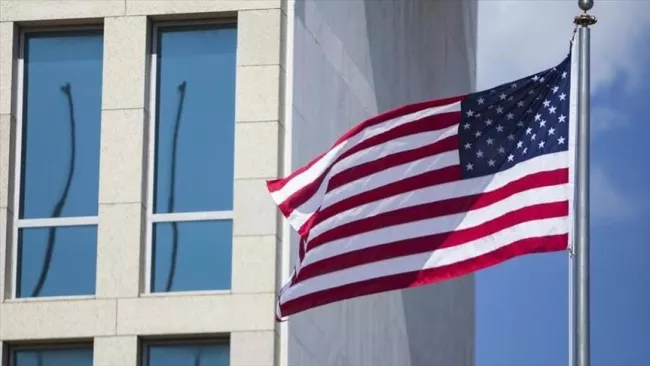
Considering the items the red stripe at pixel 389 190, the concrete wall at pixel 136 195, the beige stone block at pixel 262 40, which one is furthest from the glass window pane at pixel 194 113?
the red stripe at pixel 389 190

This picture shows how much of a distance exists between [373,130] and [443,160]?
102 cm

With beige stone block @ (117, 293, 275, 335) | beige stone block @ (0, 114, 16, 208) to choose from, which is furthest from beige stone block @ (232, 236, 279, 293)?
beige stone block @ (0, 114, 16, 208)

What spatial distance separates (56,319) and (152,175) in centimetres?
217

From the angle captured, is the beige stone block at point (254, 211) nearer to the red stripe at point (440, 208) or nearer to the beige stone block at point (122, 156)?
the beige stone block at point (122, 156)

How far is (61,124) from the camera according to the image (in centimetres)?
2712

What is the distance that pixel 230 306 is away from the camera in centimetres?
2564

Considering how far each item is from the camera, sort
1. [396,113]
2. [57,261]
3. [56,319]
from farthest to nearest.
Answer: [57,261] → [56,319] → [396,113]

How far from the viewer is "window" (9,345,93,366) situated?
2622 cm

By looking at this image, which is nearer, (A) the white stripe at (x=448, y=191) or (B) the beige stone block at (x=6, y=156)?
(A) the white stripe at (x=448, y=191)

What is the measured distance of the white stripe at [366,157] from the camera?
825 inches

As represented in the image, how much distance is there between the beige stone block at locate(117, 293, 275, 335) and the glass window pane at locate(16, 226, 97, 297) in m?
0.78

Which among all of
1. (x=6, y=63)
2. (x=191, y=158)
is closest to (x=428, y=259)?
(x=191, y=158)

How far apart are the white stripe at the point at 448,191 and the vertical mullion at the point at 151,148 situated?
16.8 feet

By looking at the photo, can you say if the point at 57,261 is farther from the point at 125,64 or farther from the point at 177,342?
the point at 125,64
